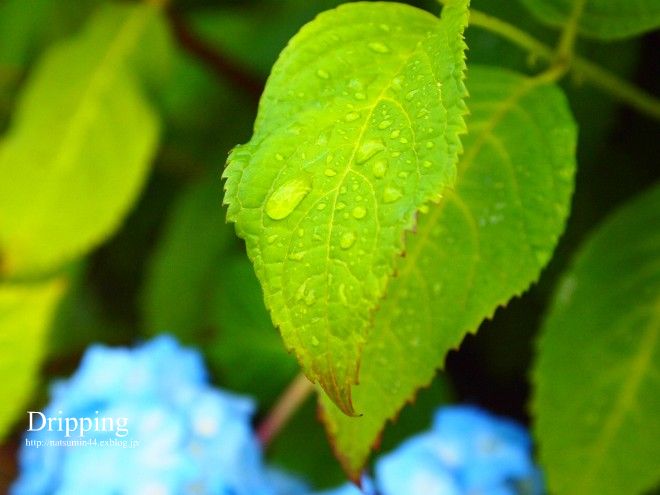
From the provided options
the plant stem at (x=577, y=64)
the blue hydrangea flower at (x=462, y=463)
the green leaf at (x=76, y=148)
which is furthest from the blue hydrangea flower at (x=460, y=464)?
the green leaf at (x=76, y=148)

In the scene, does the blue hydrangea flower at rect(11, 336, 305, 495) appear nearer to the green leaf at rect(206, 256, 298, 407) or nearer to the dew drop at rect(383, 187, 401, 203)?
the green leaf at rect(206, 256, 298, 407)

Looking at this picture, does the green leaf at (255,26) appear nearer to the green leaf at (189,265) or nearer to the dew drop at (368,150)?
the green leaf at (189,265)

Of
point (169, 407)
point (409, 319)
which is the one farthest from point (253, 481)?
point (409, 319)

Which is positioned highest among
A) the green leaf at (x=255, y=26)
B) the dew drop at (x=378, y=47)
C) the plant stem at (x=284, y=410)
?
the green leaf at (x=255, y=26)

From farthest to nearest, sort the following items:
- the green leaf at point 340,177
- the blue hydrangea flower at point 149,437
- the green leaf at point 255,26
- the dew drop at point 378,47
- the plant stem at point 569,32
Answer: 1. the green leaf at point 255,26
2. the blue hydrangea flower at point 149,437
3. the plant stem at point 569,32
4. the dew drop at point 378,47
5. the green leaf at point 340,177

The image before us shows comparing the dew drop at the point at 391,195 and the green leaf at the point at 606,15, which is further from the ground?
the green leaf at the point at 606,15

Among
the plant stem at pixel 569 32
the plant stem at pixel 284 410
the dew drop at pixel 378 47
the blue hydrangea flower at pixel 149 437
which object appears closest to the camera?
the dew drop at pixel 378 47
